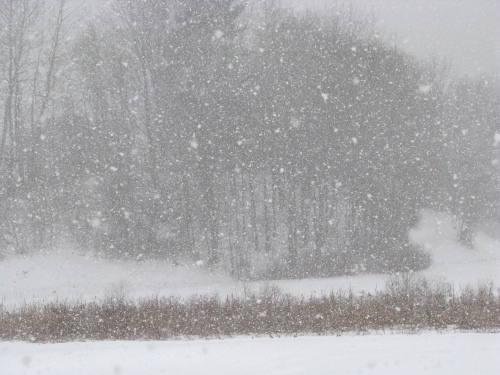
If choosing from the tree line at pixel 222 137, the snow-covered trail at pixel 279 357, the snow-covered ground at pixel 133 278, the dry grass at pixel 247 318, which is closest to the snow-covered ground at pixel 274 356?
the snow-covered trail at pixel 279 357

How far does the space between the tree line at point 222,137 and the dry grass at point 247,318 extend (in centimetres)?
1533

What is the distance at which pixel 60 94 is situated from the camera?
32.4 meters

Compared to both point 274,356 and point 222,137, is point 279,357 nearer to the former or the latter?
point 274,356

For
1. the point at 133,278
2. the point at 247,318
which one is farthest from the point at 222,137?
the point at 247,318

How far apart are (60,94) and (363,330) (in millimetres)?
26229

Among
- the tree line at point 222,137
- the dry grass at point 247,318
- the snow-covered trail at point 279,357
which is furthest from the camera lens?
the tree line at point 222,137

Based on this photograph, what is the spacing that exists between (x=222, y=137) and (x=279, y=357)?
2350cm

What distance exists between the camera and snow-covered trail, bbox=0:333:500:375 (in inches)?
315

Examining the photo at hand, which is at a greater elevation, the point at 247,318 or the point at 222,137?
the point at 222,137

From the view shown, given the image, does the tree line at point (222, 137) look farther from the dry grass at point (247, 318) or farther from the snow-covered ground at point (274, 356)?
the snow-covered ground at point (274, 356)

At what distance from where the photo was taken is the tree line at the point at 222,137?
29938 mm

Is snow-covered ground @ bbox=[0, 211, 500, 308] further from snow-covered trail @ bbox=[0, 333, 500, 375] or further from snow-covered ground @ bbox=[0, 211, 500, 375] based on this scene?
snow-covered trail @ bbox=[0, 333, 500, 375]

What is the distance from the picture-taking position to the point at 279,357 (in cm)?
880

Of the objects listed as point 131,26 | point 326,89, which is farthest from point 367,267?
point 131,26
